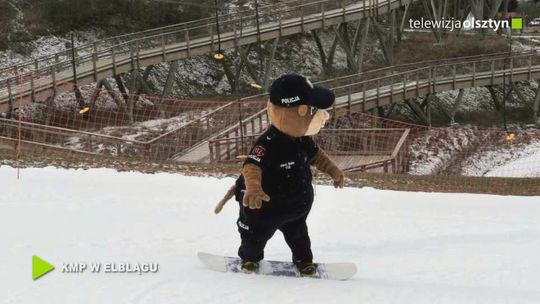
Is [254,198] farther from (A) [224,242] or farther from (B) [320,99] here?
(A) [224,242]

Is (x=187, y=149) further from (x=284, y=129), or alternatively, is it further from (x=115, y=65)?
(x=284, y=129)

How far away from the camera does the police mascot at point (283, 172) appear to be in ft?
14.3

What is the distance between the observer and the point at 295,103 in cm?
436

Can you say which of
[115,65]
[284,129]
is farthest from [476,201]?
[115,65]

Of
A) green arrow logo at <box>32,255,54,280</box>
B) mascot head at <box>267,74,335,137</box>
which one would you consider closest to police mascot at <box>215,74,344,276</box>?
mascot head at <box>267,74,335,137</box>

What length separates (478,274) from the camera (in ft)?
16.1

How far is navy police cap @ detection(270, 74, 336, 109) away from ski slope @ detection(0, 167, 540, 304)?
1.38 meters

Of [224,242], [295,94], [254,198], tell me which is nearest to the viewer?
[254,198]

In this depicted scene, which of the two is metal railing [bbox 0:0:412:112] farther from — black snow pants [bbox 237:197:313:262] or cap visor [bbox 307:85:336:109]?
cap visor [bbox 307:85:336:109]

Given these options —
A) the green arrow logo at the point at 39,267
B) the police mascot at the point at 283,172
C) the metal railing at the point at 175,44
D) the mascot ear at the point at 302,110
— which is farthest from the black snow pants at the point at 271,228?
the metal railing at the point at 175,44

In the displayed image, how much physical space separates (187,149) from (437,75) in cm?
1401

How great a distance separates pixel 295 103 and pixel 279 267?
1.44m

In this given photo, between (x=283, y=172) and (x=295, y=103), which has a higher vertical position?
(x=295, y=103)

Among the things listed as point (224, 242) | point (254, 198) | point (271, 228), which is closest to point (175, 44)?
point (224, 242)
